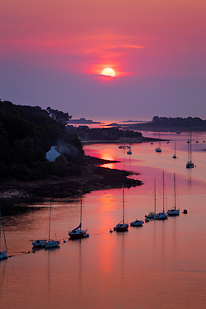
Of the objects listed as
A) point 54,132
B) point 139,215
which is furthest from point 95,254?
point 54,132

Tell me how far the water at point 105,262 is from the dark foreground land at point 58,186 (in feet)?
13.3

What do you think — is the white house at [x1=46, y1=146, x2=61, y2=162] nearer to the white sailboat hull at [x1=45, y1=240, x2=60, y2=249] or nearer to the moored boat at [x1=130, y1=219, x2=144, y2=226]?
the moored boat at [x1=130, y1=219, x2=144, y2=226]

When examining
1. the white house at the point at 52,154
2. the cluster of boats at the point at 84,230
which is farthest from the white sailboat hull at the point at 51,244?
the white house at the point at 52,154

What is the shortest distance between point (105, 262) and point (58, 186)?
29515 millimetres

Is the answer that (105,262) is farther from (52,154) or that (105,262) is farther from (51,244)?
(52,154)

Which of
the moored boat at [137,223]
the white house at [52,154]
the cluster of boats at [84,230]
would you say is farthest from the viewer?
the white house at [52,154]

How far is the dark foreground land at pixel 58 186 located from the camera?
59.8 meters

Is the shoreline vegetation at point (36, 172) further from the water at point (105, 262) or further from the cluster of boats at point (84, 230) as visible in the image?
the cluster of boats at point (84, 230)

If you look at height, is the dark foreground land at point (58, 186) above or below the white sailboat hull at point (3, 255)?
above

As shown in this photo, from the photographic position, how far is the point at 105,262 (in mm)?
38031

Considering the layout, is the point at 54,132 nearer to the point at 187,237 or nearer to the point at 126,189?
the point at 126,189

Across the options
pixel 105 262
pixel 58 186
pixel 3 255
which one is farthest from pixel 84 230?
pixel 58 186

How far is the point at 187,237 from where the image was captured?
4553 centimetres

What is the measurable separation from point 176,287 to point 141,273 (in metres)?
3.79
